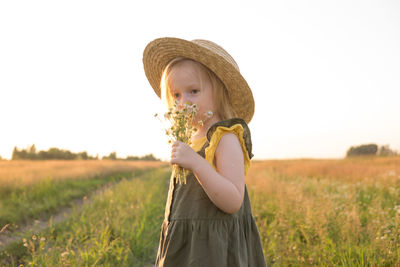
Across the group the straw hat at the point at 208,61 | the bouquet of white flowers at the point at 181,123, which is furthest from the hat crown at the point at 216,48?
the bouquet of white flowers at the point at 181,123

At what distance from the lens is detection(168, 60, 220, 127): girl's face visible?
1.71 metres

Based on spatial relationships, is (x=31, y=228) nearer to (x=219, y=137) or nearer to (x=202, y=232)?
(x=202, y=232)

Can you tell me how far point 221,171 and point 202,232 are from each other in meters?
0.36

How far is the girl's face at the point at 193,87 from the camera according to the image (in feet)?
5.60

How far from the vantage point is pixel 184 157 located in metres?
1.38

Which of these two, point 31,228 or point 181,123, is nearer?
point 181,123

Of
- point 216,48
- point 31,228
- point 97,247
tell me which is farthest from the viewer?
point 31,228

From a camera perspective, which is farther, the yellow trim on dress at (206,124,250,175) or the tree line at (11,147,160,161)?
the tree line at (11,147,160,161)

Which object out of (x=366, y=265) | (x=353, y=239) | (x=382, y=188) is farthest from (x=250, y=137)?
(x=382, y=188)

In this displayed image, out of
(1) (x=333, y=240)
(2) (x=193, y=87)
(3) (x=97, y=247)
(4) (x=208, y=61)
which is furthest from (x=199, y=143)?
(1) (x=333, y=240)

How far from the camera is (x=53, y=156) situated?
4750 cm

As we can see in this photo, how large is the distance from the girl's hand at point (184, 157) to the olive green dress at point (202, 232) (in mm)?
241

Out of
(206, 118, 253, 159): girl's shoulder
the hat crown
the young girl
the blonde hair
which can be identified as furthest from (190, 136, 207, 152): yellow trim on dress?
the hat crown

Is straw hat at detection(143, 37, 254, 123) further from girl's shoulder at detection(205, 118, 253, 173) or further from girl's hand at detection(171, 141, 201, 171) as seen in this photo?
girl's hand at detection(171, 141, 201, 171)
